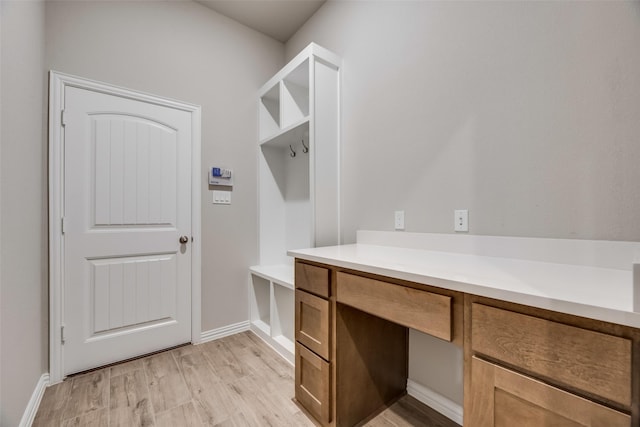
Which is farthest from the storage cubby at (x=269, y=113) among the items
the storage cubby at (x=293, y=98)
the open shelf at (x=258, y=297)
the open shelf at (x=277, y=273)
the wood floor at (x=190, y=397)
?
the wood floor at (x=190, y=397)

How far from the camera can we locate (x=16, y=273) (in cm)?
129

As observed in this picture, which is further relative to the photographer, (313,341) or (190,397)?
(190,397)

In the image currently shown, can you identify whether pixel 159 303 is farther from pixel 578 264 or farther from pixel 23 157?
pixel 578 264

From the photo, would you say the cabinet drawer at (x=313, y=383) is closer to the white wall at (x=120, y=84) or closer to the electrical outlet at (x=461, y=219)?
the electrical outlet at (x=461, y=219)

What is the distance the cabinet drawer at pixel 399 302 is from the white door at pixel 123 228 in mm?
1600

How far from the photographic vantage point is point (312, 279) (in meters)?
1.43

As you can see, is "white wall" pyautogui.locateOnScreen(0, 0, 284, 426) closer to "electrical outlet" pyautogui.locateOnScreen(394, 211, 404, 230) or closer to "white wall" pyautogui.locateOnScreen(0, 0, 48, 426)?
"white wall" pyautogui.locateOnScreen(0, 0, 48, 426)

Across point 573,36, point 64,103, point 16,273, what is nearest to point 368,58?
point 573,36

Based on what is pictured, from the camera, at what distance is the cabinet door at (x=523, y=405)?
2.06 ft

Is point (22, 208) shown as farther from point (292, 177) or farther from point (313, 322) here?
point (292, 177)

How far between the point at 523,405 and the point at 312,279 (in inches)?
36.5

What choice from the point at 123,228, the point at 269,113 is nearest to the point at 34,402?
the point at 123,228

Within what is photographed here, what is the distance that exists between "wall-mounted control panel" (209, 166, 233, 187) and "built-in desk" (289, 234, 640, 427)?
137 centimetres

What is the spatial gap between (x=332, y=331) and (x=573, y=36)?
1.61 meters
